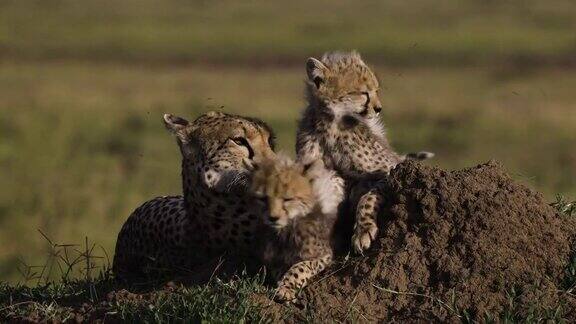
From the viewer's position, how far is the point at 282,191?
4.69 meters

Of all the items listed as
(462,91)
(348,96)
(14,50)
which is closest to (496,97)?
(462,91)

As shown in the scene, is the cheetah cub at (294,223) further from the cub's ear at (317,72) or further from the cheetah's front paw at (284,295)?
the cub's ear at (317,72)

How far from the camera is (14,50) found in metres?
25.9

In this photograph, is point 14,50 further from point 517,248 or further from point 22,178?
point 517,248

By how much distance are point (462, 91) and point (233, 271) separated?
1512 cm

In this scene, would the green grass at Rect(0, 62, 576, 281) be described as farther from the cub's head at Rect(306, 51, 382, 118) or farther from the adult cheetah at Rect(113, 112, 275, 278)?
the adult cheetah at Rect(113, 112, 275, 278)

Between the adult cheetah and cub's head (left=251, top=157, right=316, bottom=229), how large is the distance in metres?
0.13

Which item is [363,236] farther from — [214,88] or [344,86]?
[214,88]

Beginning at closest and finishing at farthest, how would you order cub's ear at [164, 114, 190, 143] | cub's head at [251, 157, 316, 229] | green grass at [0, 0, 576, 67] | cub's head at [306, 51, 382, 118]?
cub's head at [251, 157, 316, 229]
cub's ear at [164, 114, 190, 143]
cub's head at [306, 51, 382, 118]
green grass at [0, 0, 576, 67]

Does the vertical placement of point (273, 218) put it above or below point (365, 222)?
above

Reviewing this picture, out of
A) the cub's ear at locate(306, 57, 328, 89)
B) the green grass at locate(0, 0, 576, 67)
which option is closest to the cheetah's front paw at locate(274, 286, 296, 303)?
the cub's ear at locate(306, 57, 328, 89)

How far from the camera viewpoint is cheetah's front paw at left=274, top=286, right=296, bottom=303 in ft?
15.0

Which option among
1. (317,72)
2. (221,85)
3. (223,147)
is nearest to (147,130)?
(221,85)

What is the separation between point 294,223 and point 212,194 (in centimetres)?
74
